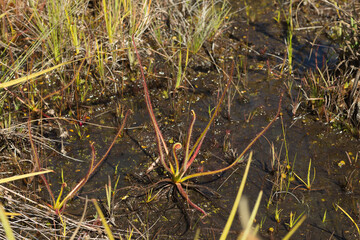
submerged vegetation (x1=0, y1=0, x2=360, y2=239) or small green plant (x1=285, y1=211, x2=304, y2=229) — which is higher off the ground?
submerged vegetation (x1=0, y1=0, x2=360, y2=239)

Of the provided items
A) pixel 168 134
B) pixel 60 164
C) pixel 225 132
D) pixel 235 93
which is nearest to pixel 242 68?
pixel 235 93

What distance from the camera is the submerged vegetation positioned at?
222cm

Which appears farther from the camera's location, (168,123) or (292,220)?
(168,123)

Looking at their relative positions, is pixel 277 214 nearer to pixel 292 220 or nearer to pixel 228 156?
pixel 292 220

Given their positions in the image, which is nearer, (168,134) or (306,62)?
(168,134)

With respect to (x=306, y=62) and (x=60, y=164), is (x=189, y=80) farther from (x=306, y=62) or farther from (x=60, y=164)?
(x=60, y=164)

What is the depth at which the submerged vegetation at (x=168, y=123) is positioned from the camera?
2.22 m

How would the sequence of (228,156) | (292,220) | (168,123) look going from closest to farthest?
(292,220) → (228,156) → (168,123)

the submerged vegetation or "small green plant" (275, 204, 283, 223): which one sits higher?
the submerged vegetation

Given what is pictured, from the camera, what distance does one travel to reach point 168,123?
284 cm

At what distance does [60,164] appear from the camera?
8.36 feet

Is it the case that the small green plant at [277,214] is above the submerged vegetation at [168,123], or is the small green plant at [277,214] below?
below

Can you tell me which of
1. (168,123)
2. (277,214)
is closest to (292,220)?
(277,214)

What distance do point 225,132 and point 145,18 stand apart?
1.18 meters
